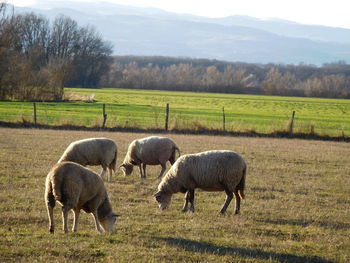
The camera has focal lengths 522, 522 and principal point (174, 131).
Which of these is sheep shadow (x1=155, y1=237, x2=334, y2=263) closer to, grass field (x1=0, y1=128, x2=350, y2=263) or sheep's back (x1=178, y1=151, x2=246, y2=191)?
grass field (x1=0, y1=128, x2=350, y2=263)

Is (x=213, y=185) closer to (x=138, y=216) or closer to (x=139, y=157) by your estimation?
(x=138, y=216)

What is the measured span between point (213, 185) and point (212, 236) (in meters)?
2.21

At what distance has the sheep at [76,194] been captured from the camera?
28.8 feet

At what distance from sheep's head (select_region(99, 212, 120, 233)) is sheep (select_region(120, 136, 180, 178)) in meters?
5.72

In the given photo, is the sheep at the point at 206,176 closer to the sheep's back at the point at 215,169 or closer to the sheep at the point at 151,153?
the sheep's back at the point at 215,169

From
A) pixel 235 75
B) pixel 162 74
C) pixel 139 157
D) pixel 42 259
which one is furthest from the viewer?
pixel 162 74

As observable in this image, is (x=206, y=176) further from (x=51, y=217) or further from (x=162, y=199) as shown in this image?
(x=51, y=217)

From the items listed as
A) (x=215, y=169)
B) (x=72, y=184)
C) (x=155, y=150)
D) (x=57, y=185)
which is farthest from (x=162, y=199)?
(x=155, y=150)

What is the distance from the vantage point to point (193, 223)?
33.2ft

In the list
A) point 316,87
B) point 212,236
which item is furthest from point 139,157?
point 316,87

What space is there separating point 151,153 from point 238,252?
23.9ft

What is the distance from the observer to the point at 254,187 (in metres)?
14.3

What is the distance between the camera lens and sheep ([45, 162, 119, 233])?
879cm

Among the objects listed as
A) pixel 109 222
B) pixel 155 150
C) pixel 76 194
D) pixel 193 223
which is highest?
pixel 76 194
